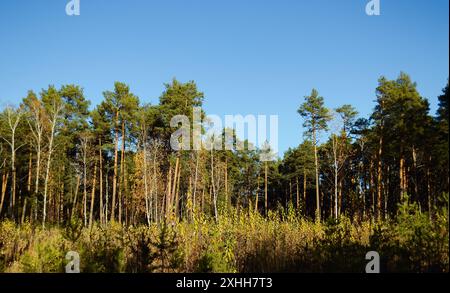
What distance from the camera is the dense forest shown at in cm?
608

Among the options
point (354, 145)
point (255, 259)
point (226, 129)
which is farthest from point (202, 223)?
point (226, 129)

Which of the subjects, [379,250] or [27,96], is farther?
[27,96]

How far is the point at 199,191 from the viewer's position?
35812 millimetres

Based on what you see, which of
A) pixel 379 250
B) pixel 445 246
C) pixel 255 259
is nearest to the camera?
pixel 445 246

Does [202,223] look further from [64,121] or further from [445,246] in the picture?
[64,121]

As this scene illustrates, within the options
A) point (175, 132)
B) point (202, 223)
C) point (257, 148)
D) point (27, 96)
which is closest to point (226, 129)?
point (257, 148)

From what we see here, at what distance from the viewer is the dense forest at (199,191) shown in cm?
608

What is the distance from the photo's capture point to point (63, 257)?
614 centimetres

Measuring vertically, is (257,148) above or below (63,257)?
above

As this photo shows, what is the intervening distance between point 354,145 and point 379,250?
28.3 metres

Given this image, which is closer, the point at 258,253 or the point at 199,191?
the point at 258,253

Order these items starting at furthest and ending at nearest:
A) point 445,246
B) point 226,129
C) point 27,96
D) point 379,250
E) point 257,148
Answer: point 257,148 → point 226,129 → point 27,96 → point 379,250 → point 445,246
